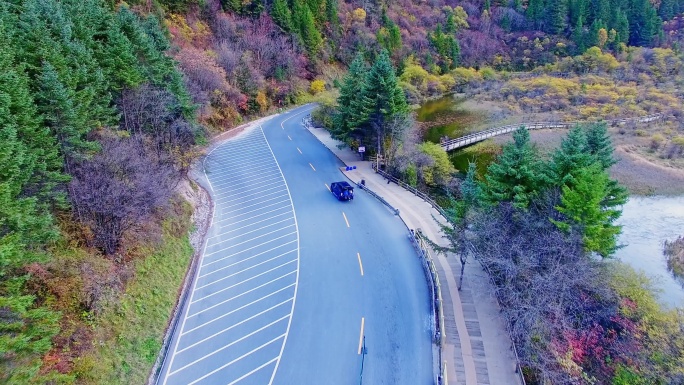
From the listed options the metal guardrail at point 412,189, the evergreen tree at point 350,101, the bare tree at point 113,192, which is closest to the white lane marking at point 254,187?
Result: the evergreen tree at point 350,101

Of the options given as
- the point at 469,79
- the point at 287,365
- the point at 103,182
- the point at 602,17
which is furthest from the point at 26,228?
the point at 602,17

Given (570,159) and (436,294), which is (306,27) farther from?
(436,294)

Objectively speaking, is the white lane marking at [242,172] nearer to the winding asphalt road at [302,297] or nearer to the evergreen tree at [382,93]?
the winding asphalt road at [302,297]

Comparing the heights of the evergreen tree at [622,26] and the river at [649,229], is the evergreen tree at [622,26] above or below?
above

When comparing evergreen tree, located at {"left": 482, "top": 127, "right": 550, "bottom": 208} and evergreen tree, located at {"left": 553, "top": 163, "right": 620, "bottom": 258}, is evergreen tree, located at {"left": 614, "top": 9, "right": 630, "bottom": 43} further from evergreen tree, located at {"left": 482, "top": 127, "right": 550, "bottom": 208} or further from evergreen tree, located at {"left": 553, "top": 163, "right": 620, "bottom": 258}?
evergreen tree, located at {"left": 553, "top": 163, "right": 620, "bottom": 258}

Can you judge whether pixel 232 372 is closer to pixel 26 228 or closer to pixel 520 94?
pixel 26 228

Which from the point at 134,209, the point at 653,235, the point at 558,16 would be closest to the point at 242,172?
the point at 134,209
